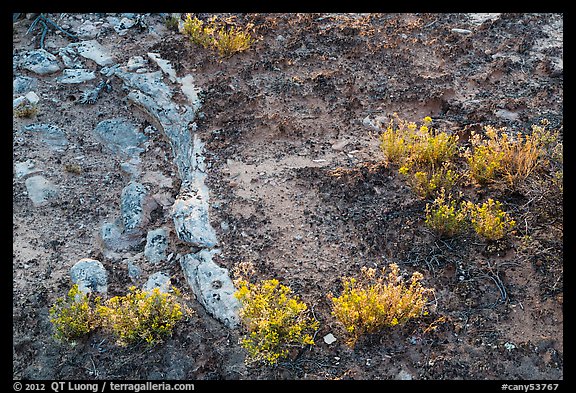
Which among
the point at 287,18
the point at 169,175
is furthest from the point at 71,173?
the point at 287,18

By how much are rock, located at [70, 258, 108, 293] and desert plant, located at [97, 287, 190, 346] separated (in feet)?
2.40

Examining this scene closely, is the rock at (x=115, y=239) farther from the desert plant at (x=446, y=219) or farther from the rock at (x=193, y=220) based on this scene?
the desert plant at (x=446, y=219)

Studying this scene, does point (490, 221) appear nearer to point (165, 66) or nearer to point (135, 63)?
point (165, 66)

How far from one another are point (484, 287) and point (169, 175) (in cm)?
421

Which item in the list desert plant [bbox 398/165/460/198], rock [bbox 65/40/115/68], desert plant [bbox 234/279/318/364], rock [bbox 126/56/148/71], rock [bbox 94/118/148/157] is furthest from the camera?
rock [bbox 65/40/115/68]

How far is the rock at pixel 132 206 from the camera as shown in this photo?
22.1 ft

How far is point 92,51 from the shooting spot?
379 inches

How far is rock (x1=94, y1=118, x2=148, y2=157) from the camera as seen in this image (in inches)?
315

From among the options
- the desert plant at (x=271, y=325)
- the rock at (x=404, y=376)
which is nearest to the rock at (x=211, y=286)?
the desert plant at (x=271, y=325)

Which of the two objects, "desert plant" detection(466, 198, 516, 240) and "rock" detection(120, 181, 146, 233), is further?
"rock" detection(120, 181, 146, 233)

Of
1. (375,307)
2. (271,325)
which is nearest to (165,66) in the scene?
(271,325)

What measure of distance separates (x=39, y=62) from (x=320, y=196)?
225 inches

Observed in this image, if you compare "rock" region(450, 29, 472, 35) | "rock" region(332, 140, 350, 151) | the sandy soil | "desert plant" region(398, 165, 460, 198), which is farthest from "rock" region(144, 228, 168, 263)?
"rock" region(450, 29, 472, 35)

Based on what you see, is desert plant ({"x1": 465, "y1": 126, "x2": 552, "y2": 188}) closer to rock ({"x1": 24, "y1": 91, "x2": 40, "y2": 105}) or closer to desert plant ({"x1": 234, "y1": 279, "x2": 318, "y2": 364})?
desert plant ({"x1": 234, "y1": 279, "x2": 318, "y2": 364})
